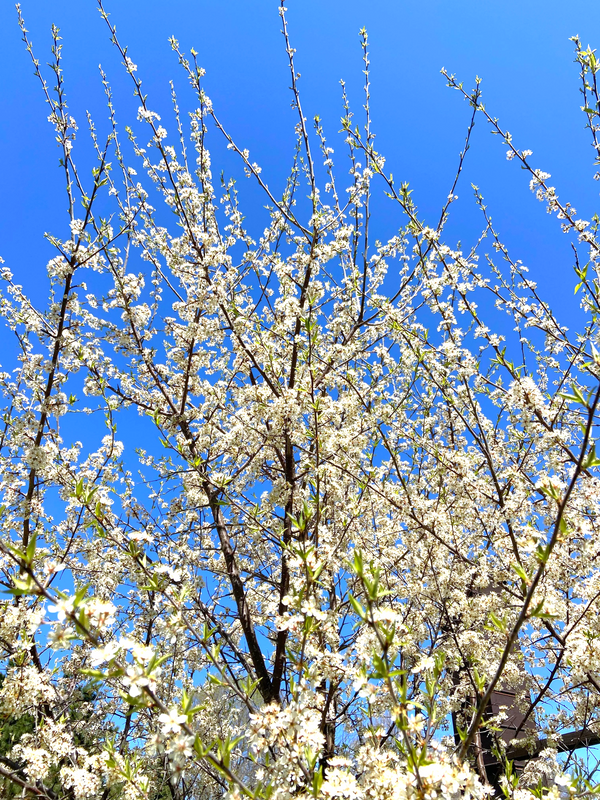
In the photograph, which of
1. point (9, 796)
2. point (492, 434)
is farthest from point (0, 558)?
point (492, 434)

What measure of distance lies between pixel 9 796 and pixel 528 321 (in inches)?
208

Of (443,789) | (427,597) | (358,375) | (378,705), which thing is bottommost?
(443,789)

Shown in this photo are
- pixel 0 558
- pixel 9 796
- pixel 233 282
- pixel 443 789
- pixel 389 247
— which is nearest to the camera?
pixel 443 789

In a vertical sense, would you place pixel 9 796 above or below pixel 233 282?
below

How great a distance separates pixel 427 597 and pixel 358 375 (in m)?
2.60

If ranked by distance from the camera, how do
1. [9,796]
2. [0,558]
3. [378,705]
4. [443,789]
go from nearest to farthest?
[443,789] < [378,705] < [9,796] < [0,558]

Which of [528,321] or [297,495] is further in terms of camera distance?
[297,495]

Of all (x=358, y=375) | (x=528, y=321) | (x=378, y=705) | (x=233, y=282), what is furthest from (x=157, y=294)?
(x=378, y=705)

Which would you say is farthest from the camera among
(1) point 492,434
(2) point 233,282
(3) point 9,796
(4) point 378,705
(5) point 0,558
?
(1) point 492,434

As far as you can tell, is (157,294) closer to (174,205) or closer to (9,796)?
(174,205)

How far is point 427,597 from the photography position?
4.98 metres

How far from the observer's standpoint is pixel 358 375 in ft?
19.0

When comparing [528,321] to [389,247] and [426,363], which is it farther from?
[389,247]

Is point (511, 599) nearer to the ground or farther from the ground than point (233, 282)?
nearer to the ground
